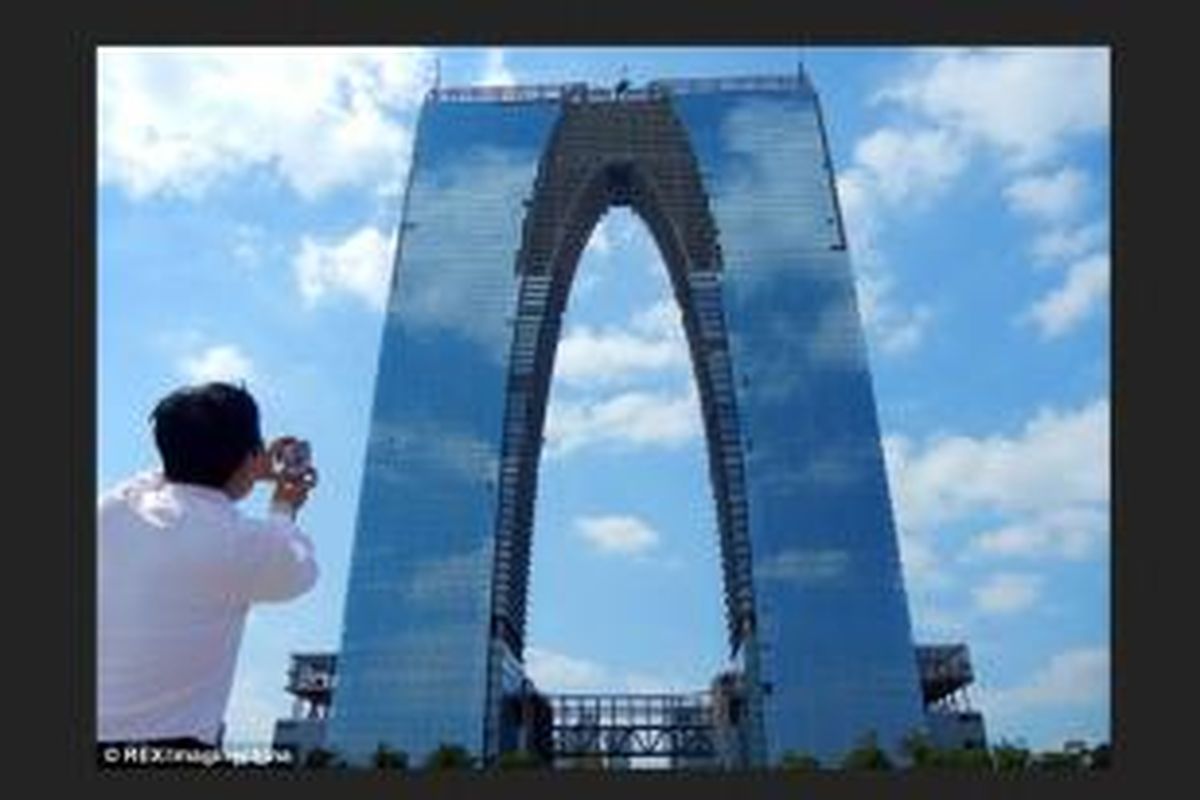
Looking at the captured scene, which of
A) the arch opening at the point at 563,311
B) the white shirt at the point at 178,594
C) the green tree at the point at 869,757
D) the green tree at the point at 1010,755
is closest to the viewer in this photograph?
the white shirt at the point at 178,594

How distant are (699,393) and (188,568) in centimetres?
5257

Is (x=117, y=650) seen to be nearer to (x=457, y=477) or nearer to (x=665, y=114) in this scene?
(x=457, y=477)

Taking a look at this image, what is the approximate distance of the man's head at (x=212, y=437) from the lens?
4.62 metres

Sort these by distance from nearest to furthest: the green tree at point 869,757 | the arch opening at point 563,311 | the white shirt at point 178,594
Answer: the white shirt at point 178,594
the green tree at point 869,757
the arch opening at point 563,311

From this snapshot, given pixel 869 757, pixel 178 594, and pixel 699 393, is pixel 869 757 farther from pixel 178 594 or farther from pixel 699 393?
pixel 178 594

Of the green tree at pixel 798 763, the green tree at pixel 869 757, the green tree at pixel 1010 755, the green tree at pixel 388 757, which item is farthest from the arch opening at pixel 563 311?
the green tree at pixel 1010 755

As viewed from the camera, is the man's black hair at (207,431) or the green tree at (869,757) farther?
the green tree at (869,757)

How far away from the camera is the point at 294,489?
189 inches

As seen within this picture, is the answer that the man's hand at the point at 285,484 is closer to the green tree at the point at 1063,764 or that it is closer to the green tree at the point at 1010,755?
the green tree at the point at 1063,764

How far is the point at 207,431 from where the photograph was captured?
15.2 feet

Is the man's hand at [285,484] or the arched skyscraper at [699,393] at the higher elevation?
the arched skyscraper at [699,393]

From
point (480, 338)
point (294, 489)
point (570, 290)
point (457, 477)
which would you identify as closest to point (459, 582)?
point (457, 477)

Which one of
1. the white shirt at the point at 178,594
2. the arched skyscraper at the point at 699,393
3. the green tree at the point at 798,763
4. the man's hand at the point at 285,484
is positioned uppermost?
the arched skyscraper at the point at 699,393

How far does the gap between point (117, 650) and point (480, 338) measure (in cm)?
4948
